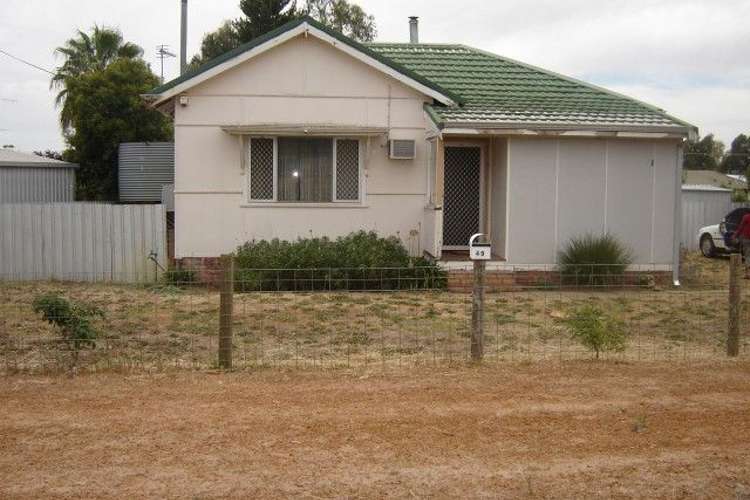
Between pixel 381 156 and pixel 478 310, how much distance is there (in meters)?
7.86

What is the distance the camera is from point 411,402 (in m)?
7.07

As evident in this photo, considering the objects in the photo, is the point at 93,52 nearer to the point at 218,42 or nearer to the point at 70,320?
the point at 218,42

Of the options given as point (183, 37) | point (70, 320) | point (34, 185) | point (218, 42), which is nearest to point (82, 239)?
point (70, 320)

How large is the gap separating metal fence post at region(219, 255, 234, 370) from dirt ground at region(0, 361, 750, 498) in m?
0.26

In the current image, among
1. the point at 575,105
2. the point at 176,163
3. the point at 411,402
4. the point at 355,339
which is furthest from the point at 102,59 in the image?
the point at 411,402

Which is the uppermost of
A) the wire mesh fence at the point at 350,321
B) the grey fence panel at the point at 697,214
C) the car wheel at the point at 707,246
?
the grey fence panel at the point at 697,214

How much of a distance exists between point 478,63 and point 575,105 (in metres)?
2.55

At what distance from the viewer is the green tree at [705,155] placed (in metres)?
73.2

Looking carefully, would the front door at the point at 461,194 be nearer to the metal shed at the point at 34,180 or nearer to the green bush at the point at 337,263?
the green bush at the point at 337,263

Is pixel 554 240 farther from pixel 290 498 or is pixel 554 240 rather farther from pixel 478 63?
pixel 290 498

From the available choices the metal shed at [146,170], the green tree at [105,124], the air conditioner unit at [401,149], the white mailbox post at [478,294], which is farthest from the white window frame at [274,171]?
the green tree at [105,124]

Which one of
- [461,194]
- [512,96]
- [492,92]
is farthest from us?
[461,194]

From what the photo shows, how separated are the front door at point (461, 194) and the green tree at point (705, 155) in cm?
5962

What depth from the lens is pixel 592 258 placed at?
47.7 feet
